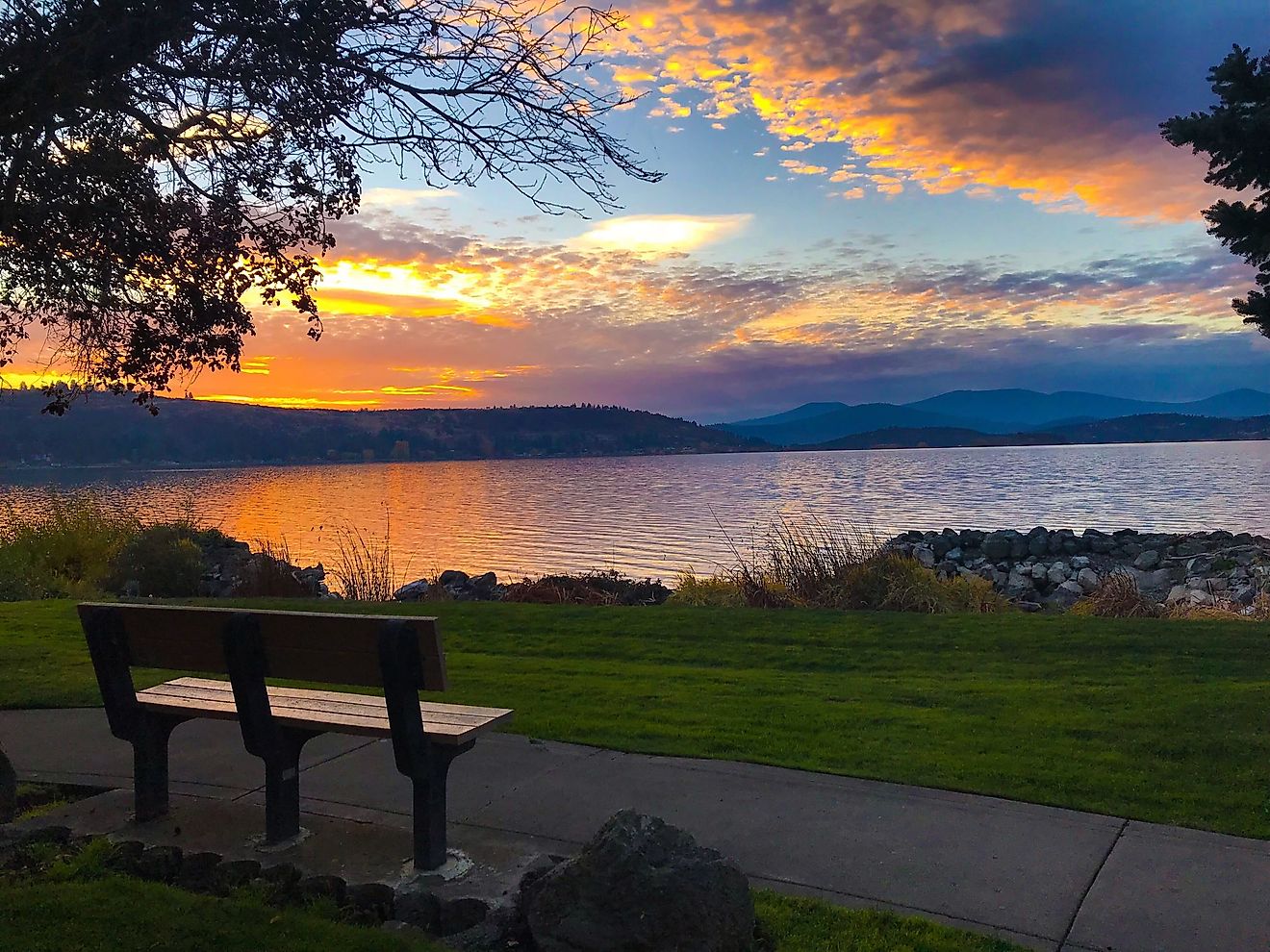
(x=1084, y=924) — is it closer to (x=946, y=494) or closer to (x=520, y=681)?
(x=520, y=681)

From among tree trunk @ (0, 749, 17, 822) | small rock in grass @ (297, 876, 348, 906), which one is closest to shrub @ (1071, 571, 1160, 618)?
small rock in grass @ (297, 876, 348, 906)

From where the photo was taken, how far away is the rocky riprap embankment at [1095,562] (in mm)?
16922

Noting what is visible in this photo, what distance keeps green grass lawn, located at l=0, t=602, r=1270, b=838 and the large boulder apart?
238 cm

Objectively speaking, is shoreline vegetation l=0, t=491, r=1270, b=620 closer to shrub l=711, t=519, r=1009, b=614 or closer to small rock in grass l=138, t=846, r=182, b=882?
shrub l=711, t=519, r=1009, b=614

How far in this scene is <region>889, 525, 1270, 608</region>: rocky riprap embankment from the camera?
1692cm

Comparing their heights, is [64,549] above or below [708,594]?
above

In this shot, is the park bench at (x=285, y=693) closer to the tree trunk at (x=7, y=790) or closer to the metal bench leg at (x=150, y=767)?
the metal bench leg at (x=150, y=767)

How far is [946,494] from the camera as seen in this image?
157 feet

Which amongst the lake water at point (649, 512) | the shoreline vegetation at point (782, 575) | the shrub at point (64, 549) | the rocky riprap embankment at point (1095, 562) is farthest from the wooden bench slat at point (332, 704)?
the lake water at point (649, 512)

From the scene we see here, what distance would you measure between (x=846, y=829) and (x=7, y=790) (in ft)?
13.4

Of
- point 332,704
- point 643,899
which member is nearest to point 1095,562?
point 332,704

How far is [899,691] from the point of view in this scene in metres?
7.88

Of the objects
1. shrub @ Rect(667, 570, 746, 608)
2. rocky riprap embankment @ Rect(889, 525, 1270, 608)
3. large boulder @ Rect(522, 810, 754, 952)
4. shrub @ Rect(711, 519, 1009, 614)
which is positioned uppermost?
large boulder @ Rect(522, 810, 754, 952)

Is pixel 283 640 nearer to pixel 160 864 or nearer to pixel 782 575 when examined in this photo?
pixel 160 864
